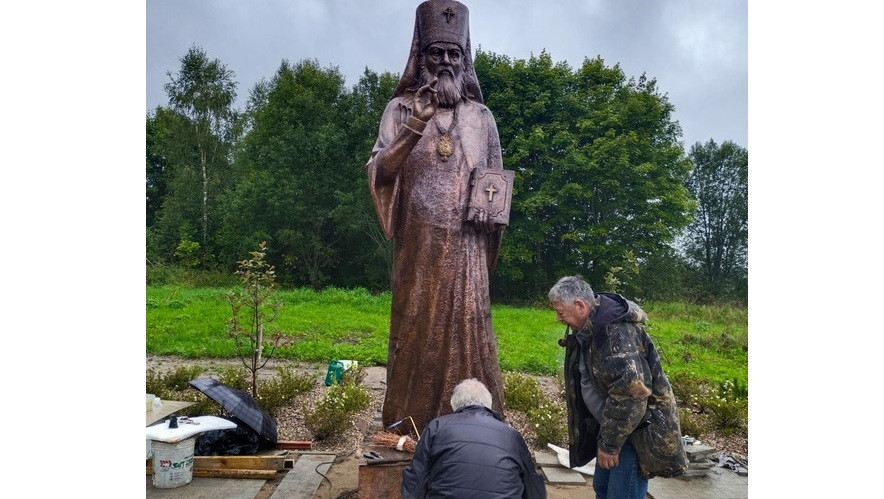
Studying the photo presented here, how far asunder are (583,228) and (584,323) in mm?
11740

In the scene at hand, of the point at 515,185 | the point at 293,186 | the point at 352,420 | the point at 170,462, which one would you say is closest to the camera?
the point at 170,462

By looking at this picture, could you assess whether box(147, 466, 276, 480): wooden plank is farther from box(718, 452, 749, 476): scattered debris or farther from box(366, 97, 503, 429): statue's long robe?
box(718, 452, 749, 476): scattered debris

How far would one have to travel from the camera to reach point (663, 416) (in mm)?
2797

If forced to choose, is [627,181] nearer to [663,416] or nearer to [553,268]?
[553,268]

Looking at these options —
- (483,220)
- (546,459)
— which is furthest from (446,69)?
(546,459)

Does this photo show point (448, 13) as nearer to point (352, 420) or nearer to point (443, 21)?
point (443, 21)

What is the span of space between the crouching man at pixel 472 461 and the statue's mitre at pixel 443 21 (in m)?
2.08

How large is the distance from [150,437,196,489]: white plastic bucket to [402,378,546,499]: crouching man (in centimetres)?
263

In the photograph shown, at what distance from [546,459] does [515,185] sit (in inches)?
364

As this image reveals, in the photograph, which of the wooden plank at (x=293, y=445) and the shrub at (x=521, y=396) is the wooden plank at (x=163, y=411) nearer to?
the wooden plank at (x=293, y=445)

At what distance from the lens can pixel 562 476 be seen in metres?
4.72

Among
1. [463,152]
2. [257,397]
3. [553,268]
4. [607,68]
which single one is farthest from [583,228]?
[463,152]

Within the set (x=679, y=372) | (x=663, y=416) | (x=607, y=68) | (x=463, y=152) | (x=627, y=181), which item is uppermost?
(x=607, y=68)

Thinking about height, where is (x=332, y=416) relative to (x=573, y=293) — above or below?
below
